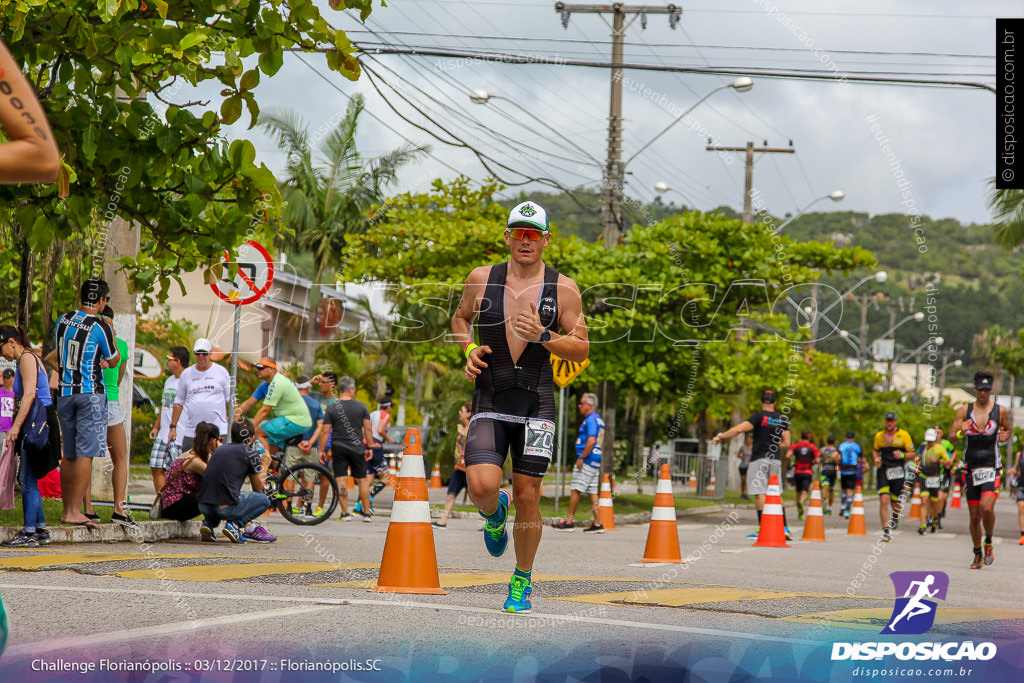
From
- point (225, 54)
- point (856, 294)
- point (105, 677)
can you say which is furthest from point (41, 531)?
point (856, 294)

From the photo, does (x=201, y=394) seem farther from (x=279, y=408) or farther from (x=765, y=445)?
(x=765, y=445)

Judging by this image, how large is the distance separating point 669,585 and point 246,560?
3.21 metres

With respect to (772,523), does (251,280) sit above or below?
above

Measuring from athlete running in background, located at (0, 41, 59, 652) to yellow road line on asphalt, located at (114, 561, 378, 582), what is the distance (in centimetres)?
511

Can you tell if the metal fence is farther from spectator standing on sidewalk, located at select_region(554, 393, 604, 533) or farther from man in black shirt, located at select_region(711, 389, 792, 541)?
spectator standing on sidewalk, located at select_region(554, 393, 604, 533)

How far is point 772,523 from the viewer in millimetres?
15375

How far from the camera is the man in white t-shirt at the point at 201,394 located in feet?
43.8

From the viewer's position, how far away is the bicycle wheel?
536 inches

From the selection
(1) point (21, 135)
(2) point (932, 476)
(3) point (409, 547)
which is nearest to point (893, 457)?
(2) point (932, 476)

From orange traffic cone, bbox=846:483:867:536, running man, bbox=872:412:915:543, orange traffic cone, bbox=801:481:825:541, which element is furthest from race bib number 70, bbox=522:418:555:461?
orange traffic cone, bbox=846:483:867:536

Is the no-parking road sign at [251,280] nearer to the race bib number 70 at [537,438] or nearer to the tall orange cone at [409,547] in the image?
the tall orange cone at [409,547]

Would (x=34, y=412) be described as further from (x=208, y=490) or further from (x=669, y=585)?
(x=669, y=585)

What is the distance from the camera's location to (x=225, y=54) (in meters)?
8.73

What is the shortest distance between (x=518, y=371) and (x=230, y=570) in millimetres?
3042
